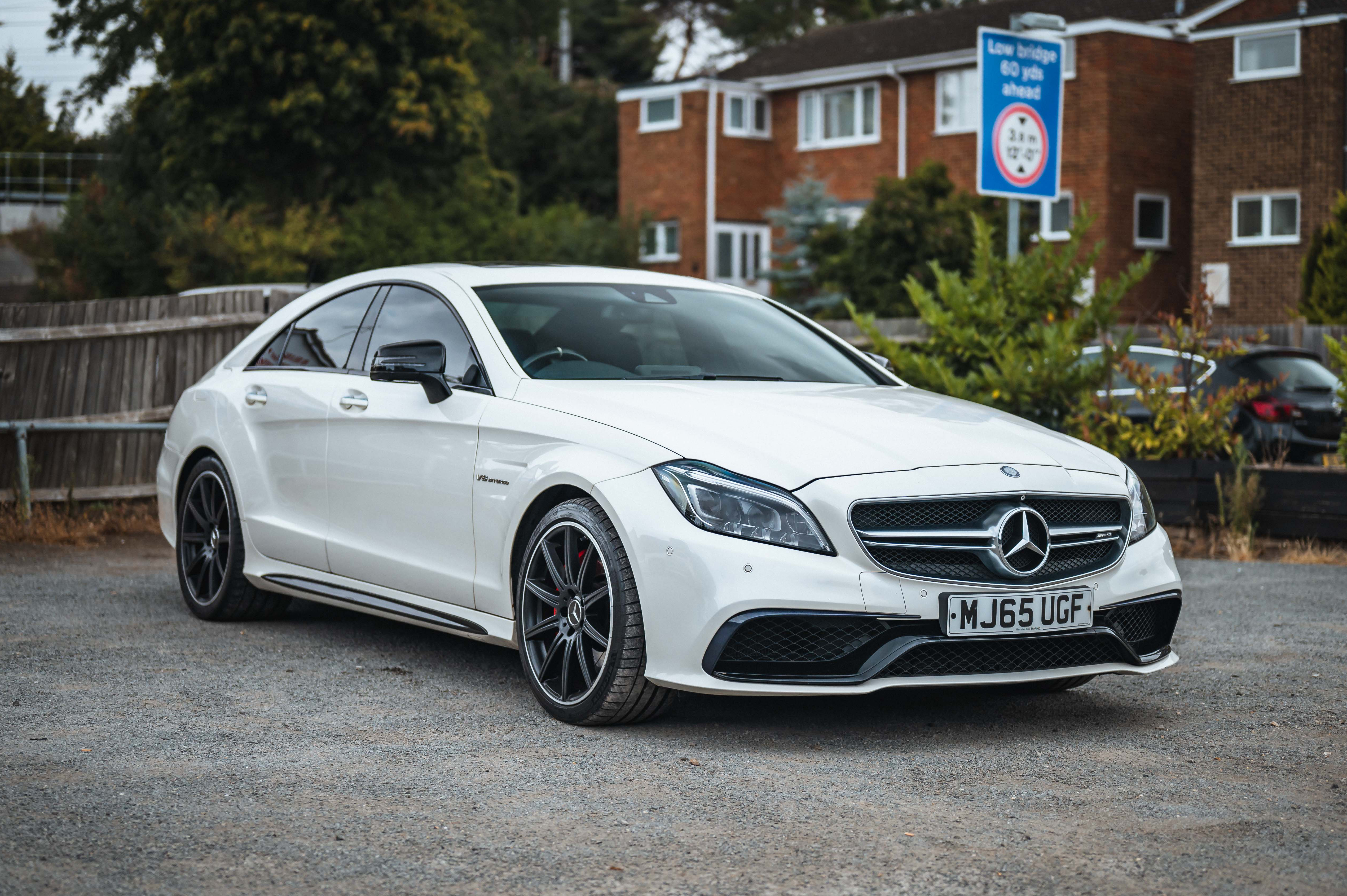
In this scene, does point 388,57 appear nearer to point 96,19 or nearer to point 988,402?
point 96,19

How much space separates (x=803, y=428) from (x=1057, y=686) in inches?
57.5

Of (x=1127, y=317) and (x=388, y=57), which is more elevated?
(x=388, y=57)

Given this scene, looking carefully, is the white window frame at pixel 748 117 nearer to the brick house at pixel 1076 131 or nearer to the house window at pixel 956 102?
the brick house at pixel 1076 131

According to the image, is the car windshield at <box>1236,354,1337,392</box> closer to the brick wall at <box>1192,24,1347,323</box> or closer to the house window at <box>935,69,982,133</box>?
the brick wall at <box>1192,24,1347,323</box>

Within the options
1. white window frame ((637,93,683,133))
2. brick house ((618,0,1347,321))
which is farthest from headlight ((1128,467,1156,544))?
white window frame ((637,93,683,133))

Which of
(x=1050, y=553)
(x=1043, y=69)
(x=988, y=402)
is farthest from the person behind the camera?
(x=1043, y=69)

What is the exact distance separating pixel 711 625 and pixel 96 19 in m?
39.0

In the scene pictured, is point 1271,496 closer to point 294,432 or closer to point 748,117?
point 294,432

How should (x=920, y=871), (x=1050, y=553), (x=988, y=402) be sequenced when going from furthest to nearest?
(x=988, y=402), (x=1050, y=553), (x=920, y=871)

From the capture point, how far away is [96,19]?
3941cm

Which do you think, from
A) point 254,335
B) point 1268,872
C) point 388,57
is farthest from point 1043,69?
point 388,57

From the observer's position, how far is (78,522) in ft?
36.3

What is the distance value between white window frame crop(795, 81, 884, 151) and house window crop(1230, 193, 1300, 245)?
8.99 meters

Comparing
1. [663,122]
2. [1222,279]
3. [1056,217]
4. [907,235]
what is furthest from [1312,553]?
[663,122]
